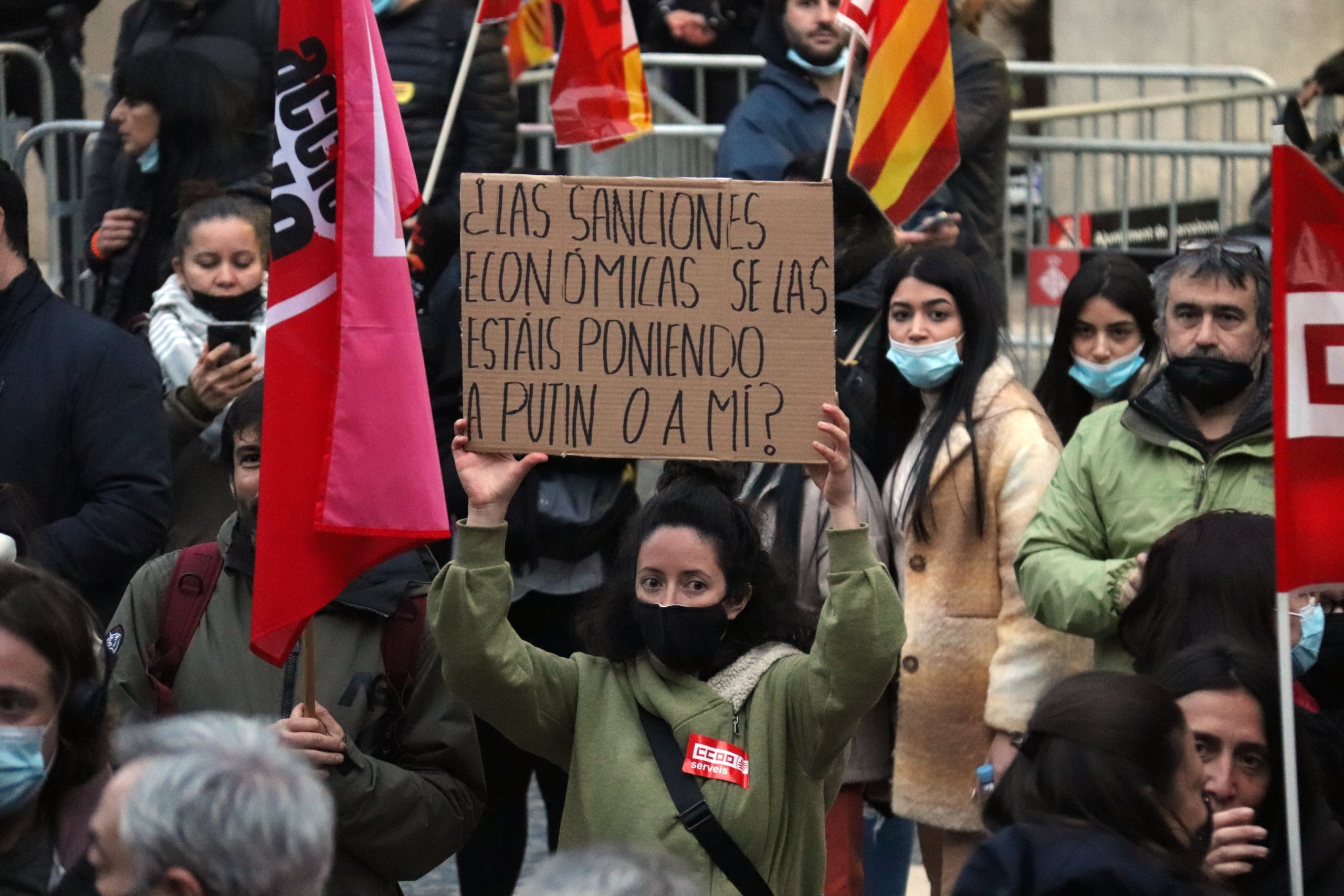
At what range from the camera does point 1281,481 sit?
399cm

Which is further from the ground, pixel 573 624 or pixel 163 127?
pixel 163 127

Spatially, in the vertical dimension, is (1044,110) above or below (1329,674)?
above

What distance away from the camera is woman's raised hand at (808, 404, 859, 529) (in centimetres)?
416

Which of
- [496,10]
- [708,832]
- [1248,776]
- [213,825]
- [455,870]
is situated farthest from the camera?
[455,870]

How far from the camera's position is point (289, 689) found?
4.42m

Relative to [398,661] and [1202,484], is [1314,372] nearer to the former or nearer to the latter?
[1202,484]

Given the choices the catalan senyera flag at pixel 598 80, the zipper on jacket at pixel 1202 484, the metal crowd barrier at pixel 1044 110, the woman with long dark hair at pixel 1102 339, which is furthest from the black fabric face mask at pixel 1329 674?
the metal crowd barrier at pixel 1044 110

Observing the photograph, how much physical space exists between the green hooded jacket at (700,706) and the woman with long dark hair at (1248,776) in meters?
0.59

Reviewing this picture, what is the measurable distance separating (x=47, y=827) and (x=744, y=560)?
4.88 ft

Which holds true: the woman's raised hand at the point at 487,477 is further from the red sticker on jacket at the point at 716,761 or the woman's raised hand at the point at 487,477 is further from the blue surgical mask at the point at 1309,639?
the blue surgical mask at the point at 1309,639

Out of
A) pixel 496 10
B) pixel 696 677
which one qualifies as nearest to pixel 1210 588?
pixel 696 677

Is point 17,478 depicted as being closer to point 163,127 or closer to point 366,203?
point 366,203

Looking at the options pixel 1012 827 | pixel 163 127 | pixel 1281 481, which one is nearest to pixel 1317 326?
pixel 1281 481

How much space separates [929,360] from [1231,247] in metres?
0.83
